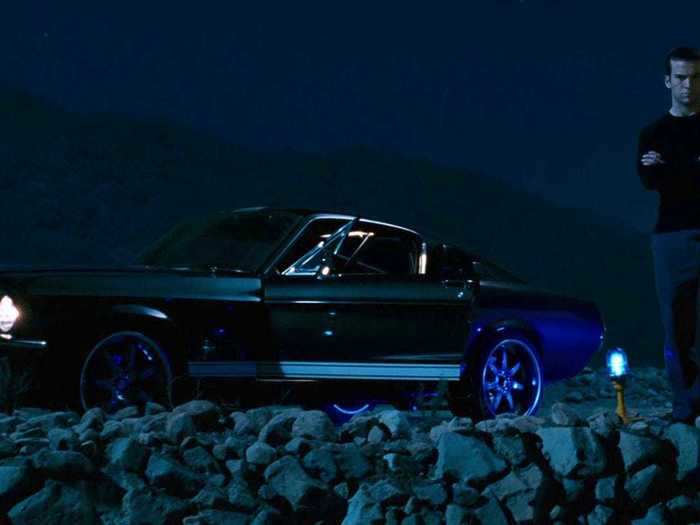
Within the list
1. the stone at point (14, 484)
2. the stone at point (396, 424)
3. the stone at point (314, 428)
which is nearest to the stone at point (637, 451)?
the stone at point (396, 424)

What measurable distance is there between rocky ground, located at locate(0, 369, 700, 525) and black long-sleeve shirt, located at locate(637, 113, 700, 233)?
1201mm

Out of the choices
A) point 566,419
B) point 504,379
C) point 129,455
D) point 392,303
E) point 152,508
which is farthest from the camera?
point 504,379

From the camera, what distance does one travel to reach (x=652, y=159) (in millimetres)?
6195

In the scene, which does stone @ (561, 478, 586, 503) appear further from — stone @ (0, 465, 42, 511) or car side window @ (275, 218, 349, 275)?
stone @ (0, 465, 42, 511)

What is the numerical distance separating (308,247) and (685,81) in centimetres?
281

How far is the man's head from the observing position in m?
6.16

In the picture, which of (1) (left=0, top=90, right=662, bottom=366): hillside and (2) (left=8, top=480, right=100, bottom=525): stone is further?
(1) (left=0, top=90, right=662, bottom=366): hillside

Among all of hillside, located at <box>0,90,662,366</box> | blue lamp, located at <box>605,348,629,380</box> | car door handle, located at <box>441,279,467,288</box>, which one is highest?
hillside, located at <box>0,90,662,366</box>

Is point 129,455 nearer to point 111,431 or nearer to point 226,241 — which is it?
point 111,431

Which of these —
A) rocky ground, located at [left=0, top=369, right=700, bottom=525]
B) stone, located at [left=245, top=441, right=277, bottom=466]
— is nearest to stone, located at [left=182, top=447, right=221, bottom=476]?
rocky ground, located at [left=0, top=369, right=700, bottom=525]

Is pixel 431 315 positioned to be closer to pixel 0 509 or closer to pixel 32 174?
pixel 0 509

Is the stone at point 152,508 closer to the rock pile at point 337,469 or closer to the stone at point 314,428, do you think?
the rock pile at point 337,469

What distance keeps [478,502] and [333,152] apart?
52.9m

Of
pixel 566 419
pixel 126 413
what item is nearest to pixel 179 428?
pixel 126 413
